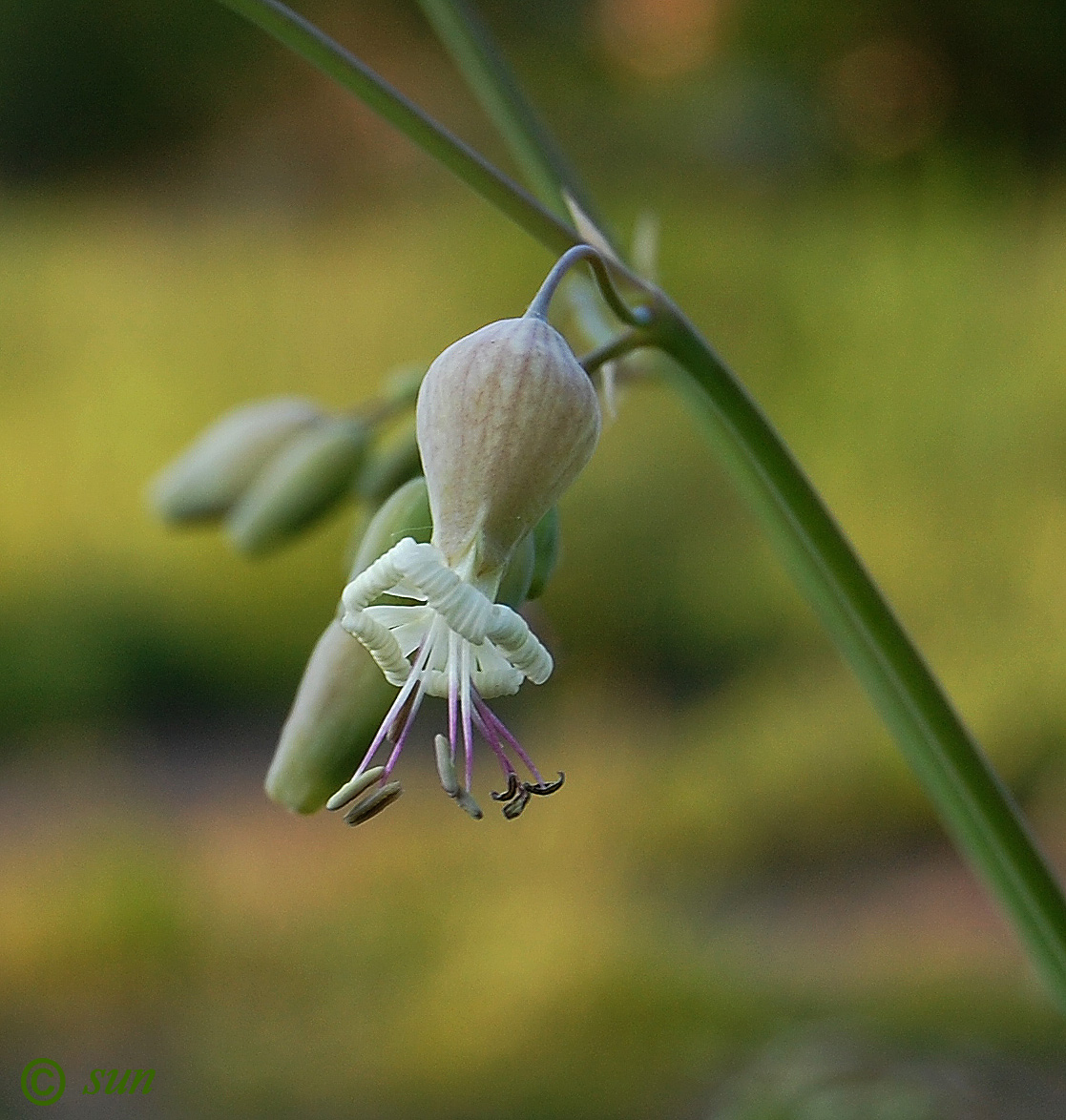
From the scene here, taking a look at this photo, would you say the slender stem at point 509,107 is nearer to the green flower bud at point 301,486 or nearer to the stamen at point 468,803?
the green flower bud at point 301,486

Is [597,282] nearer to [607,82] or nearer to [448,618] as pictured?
[448,618]

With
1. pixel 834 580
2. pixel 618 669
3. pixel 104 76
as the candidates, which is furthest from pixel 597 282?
pixel 104 76

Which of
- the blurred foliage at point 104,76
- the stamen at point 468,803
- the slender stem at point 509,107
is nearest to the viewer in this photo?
the stamen at point 468,803

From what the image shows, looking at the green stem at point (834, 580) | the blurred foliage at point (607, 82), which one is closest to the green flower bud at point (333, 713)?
the green stem at point (834, 580)

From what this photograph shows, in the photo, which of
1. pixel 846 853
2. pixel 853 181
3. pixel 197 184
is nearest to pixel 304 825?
pixel 846 853

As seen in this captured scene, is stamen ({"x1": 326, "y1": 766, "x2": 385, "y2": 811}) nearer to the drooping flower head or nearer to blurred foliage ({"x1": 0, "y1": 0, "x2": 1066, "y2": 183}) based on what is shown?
the drooping flower head

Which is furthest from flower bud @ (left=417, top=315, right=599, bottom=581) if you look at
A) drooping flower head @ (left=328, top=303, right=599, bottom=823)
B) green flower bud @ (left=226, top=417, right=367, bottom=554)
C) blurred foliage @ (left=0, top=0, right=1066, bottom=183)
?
blurred foliage @ (left=0, top=0, right=1066, bottom=183)
